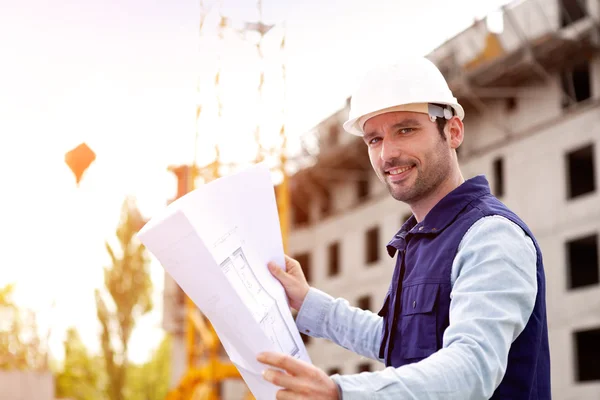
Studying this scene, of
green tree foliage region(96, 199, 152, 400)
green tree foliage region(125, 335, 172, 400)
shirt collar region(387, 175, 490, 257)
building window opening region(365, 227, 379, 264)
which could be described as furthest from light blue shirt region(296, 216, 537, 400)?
green tree foliage region(125, 335, 172, 400)

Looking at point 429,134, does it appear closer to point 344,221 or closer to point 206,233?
point 206,233

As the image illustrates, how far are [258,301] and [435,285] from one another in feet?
1.38

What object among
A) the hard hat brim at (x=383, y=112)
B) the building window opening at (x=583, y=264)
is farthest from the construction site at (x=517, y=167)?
the hard hat brim at (x=383, y=112)

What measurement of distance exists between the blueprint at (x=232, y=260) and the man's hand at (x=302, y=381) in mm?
199

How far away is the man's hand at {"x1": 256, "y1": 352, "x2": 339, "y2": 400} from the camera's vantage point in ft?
4.46

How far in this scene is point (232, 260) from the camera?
1696 mm

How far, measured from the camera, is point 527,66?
19.6m

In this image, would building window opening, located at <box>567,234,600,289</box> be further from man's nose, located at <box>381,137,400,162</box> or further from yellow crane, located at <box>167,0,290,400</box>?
man's nose, located at <box>381,137,400,162</box>

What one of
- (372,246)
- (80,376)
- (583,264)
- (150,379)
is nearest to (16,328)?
(80,376)

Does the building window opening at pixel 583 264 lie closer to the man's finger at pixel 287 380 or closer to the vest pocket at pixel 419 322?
the vest pocket at pixel 419 322

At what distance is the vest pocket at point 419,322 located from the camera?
1.79m

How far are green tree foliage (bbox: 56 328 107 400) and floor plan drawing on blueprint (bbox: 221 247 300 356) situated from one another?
37943 millimetres

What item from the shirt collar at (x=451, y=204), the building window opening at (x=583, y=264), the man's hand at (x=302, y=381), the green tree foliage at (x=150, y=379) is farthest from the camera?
the green tree foliage at (x=150, y=379)

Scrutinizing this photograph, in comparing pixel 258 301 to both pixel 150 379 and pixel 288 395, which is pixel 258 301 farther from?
pixel 150 379
